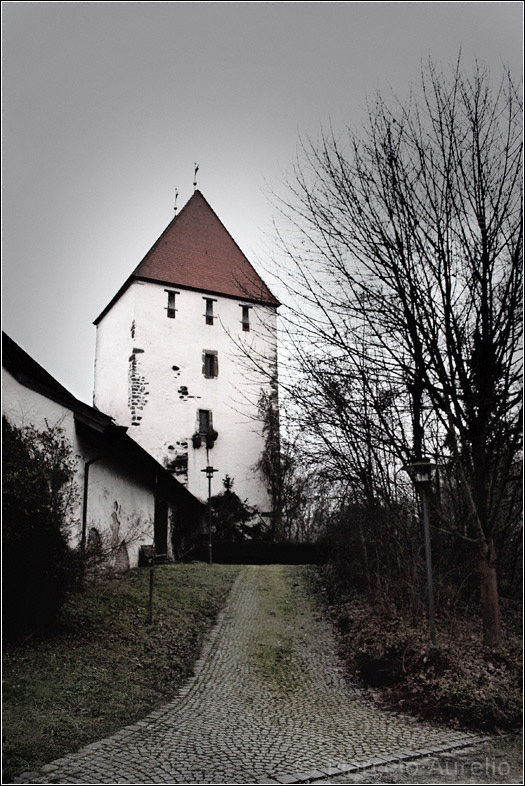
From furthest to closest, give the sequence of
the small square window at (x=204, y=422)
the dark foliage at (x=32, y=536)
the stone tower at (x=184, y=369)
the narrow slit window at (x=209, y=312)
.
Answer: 1. the narrow slit window at (x=209, y=312)
2. the small square window at (x=204, y=422)
3. the stone tower at (x=184, y=369)
4. the dark foliage at (x=32, y=536)

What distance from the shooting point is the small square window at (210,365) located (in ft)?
97.5

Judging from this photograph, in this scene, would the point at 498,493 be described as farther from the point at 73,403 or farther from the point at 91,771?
the point at 73,403

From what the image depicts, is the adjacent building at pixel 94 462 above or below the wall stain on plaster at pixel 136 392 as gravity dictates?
below

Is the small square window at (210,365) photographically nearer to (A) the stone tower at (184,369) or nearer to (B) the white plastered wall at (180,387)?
(A) the stone tower at (184,369)

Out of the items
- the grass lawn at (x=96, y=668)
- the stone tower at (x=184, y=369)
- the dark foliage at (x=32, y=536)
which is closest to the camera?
the grass lawn at (x=96, y=668)

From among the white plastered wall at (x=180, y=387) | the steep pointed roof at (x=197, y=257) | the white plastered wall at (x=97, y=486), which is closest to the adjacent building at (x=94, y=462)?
the white plastered wall at (x=97, y=486)

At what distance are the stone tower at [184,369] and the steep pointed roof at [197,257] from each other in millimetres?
65

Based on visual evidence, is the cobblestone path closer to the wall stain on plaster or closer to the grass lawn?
the grass lawn

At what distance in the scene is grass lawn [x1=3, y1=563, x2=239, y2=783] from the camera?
5887 mm

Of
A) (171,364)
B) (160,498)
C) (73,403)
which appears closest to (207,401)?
(171,364)

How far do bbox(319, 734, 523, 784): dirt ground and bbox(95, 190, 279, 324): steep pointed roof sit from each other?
24.1 m

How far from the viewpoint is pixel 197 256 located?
32125mm

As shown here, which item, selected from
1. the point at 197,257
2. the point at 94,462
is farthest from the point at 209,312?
the point at 94,462

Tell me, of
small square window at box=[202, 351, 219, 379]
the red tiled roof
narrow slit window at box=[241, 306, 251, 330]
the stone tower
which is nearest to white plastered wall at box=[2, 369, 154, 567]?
the stone tower
